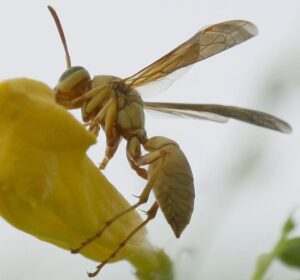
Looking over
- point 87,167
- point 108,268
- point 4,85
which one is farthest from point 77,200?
point 108,268

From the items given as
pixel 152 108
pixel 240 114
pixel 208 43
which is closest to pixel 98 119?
pixel 152 108

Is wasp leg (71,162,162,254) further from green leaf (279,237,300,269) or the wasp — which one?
green leaf (279,237,300,269)

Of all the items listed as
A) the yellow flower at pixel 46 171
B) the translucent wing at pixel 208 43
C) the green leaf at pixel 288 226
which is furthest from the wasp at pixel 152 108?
the green leaf at pixel 288 226

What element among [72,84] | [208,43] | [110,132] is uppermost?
[208,43]

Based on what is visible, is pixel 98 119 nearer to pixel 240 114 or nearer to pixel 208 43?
pixel 208 43

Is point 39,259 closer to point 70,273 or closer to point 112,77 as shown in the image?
point 70,273

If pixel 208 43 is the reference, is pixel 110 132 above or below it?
below

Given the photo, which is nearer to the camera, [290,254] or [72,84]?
[290,254]
